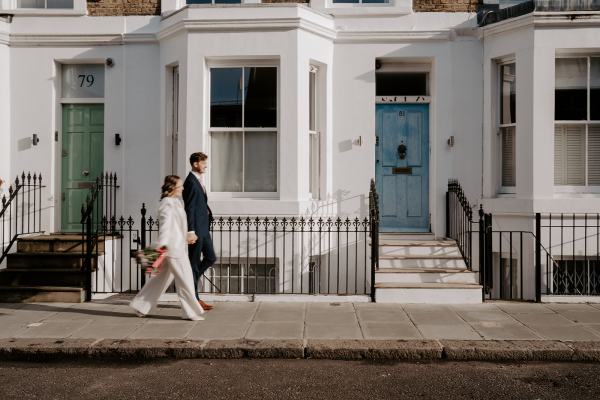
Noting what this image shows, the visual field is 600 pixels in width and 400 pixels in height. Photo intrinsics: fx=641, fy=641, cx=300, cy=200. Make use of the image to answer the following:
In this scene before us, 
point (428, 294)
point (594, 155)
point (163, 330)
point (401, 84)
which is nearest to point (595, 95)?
point (594, 155)

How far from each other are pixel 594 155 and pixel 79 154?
29.6ft

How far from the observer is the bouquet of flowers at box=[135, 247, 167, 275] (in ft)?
24.5

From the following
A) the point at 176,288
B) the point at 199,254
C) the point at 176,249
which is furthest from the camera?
the point at 199,254

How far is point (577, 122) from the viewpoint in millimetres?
10547

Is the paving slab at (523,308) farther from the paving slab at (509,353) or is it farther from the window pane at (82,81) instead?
the window pane at (82,81)

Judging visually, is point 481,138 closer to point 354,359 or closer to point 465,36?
point 465,36

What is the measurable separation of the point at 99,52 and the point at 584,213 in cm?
875

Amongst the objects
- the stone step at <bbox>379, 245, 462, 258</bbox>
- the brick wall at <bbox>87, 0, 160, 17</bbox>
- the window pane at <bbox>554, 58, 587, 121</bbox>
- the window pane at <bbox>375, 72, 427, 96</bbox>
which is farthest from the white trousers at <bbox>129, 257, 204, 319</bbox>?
the window pane at <bbox>554, 58, 587, 121</bbox>

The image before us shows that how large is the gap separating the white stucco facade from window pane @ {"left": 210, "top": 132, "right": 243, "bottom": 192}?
0.24 metres

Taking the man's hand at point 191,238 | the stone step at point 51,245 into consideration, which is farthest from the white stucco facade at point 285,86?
the man's hand at point 191,238

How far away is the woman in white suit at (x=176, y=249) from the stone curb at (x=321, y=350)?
1.22m

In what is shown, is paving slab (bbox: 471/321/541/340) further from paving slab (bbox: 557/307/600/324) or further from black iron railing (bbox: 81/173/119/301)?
black iron railing (bbox: 81/173/119/301)

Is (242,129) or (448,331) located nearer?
(448,331)

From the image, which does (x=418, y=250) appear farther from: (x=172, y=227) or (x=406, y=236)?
(x=172, y=227)
